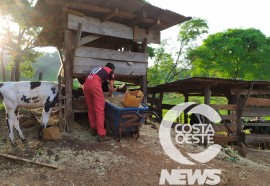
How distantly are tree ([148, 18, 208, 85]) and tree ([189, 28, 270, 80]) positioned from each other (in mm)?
3026

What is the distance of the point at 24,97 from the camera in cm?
735

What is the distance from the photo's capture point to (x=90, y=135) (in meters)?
8.12

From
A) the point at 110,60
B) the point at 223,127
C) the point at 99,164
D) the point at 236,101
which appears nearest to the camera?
the point at 99,164

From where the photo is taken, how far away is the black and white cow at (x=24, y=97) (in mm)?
7070

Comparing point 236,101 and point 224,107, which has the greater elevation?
point 236,101

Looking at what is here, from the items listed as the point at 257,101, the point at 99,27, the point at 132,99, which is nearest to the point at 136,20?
the point at 99,27

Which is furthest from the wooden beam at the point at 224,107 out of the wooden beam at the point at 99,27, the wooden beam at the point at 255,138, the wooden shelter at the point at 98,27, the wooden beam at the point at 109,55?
the wooden beam at the point at 99,27

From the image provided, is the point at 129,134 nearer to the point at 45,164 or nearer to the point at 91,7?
the point at 45,164

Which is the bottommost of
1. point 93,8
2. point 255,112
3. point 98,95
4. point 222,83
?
point 255,112

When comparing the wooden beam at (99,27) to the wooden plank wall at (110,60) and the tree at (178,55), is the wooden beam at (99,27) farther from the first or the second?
the tree at (178,55)

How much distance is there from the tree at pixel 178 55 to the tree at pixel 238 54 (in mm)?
3026

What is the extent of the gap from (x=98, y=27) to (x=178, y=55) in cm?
2159

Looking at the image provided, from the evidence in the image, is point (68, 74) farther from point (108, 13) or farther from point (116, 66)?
point (108, 13)

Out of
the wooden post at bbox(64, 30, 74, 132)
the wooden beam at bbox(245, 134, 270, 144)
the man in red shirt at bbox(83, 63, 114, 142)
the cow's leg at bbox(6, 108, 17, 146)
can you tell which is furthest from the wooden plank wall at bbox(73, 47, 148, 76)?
the wooden beam at bbox(245, 134, 270, 144)
